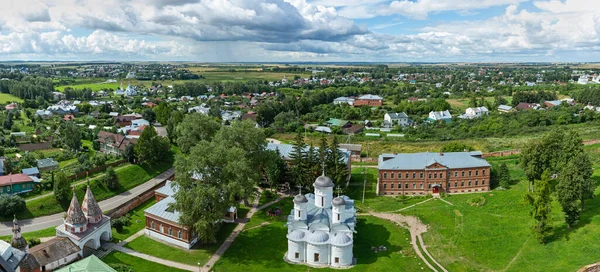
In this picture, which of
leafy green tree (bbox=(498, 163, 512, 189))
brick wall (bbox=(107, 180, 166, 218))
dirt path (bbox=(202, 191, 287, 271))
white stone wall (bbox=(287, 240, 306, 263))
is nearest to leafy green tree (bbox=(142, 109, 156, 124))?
→ brick wall (bbox=(107, 180, 166, 218))

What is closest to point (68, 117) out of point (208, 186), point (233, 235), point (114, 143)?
point (114, 143)

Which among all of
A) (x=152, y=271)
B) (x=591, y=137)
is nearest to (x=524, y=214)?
(x=152, y=271)

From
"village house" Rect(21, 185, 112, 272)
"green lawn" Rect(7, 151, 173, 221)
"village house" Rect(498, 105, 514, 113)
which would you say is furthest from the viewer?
"village house" Rect(498, 105, 514, 113)

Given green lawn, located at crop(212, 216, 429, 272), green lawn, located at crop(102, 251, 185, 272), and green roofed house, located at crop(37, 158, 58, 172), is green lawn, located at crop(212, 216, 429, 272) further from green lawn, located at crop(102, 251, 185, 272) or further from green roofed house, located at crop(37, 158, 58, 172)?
green roofed house, located at crop(37, 158, 58, 172)

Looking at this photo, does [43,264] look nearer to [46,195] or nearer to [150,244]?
[150,244]

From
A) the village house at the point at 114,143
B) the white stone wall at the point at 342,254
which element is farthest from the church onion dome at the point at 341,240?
the village house at the point at 114,143

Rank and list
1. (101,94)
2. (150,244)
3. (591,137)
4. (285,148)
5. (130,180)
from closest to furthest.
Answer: (150,244)
(130,180)
(285,148)
(591,137)
(101,94)
